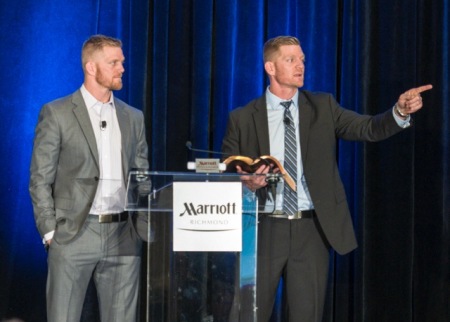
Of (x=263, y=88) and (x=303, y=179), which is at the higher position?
(x=263, y=88)

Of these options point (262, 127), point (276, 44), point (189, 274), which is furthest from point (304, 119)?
point (189, 274)

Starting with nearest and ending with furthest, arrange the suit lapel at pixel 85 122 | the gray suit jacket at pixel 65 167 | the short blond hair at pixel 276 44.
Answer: the gray suit jacket at pixel 65 167 → the suit lapel at pixel 85 122 → the short blond hair at pixel 276 44

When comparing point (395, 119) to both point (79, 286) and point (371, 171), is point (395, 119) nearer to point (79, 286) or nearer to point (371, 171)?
point (371, 171)

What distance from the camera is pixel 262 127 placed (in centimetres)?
409

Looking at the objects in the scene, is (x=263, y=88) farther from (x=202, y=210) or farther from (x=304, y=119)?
(x=202, y=210)

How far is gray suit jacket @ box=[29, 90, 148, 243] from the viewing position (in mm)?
3682

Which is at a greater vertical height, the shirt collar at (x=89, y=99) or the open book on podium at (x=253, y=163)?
the shirt collar at (x=89, y=99)

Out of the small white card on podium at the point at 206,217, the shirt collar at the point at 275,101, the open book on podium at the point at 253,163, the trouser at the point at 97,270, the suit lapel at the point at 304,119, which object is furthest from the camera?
the shirt collar at the point at 275,101

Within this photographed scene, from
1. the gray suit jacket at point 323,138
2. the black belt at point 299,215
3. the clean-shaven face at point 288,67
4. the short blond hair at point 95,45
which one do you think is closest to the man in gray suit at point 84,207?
the short blond hair at point 95,45

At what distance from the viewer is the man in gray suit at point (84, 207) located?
3590 millimetres

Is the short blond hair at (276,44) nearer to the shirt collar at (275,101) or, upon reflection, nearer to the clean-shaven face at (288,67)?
the clean-shaven face at (288,67)

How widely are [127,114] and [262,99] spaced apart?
2.32 ft

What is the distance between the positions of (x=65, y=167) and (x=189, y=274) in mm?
959

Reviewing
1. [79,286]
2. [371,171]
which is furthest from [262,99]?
[79,286]
